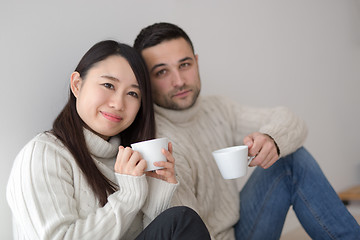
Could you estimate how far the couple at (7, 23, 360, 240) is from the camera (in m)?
0.83

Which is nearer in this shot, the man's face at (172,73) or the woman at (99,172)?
the woman at (99,172)

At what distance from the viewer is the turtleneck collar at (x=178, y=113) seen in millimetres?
1324

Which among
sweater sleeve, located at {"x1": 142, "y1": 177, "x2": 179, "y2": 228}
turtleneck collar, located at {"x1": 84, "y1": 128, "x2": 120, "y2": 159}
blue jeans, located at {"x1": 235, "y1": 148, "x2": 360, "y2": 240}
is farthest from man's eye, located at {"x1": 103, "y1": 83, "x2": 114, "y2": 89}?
blue jeans, located at {"x1": 235, "y1": 148, "x2": 360, "y2": 240}

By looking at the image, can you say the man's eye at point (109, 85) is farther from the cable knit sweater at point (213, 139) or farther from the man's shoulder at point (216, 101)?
the man's shoulder at point (216, 101)

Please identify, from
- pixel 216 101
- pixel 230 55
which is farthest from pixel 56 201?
pixel 230 55

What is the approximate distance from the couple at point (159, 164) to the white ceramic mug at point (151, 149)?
23mm

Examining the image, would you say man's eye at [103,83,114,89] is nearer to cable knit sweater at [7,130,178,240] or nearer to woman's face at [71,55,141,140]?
woman's face at [71,55,141,140]

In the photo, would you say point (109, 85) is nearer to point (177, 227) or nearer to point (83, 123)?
point (83, 123)

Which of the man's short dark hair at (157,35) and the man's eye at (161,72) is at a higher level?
the man's short dark hair at (157,35)

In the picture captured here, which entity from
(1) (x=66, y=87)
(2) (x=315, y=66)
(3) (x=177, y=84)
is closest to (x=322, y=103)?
(2) (x=315, y=66)

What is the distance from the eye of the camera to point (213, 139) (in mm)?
1423

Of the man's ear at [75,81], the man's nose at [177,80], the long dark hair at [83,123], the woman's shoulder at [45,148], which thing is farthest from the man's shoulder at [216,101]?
the woman's shoulder at [45,148]

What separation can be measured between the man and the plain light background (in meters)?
0.27

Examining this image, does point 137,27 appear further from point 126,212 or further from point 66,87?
point 126,212
